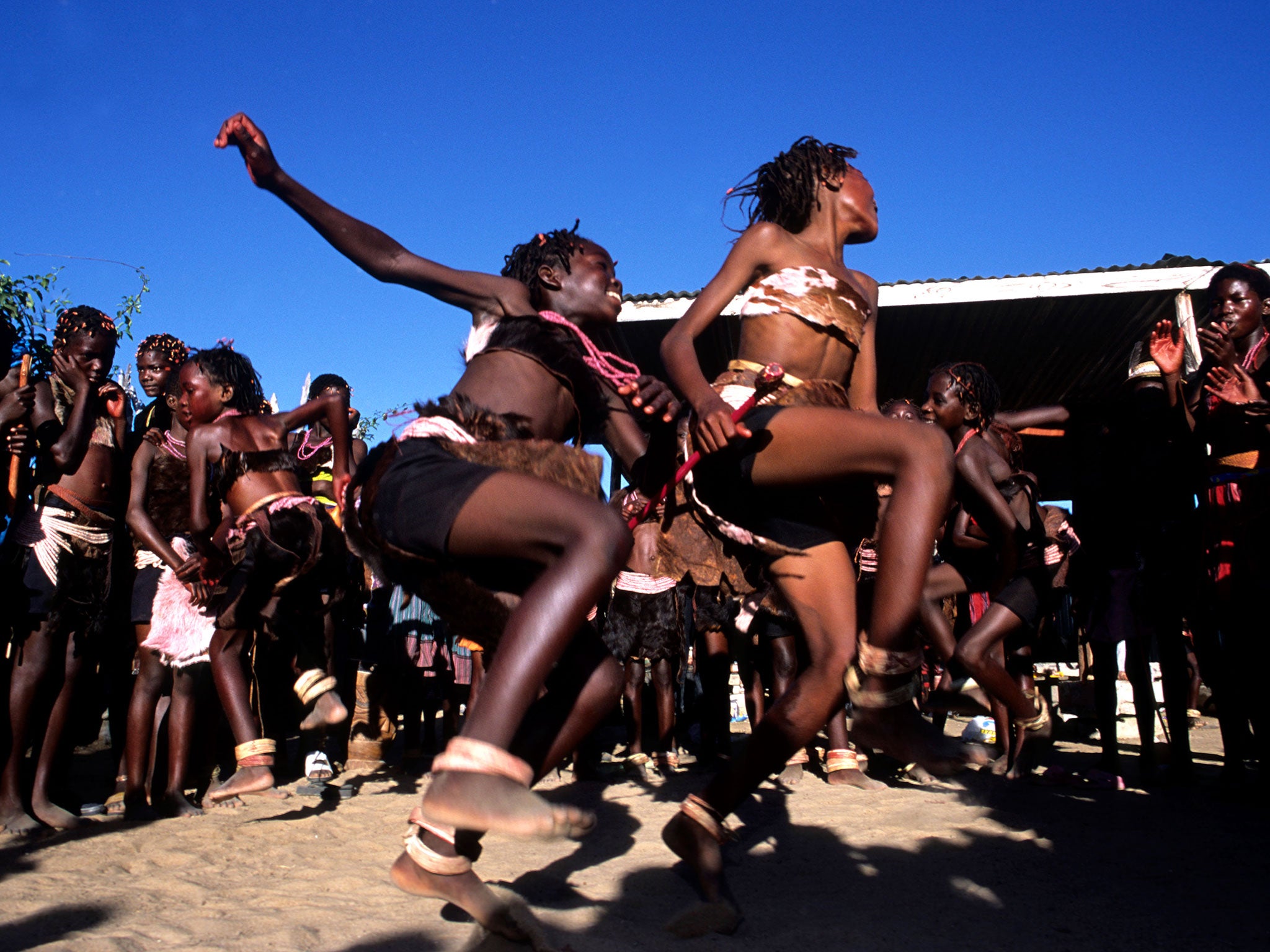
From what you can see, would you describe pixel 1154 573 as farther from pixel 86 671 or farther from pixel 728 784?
pixel 86 671

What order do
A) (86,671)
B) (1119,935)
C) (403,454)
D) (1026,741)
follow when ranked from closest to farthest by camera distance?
1. (403,454)
2. (1119,935)
3. (1026,741)
4. (86,671)

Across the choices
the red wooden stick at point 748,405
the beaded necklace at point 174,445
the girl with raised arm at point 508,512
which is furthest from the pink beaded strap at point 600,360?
the beaded necklace at point 174,445

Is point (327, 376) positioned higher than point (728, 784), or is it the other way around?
point (327, 376)

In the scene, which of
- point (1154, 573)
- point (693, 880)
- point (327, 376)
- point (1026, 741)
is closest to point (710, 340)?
point (327, 376)

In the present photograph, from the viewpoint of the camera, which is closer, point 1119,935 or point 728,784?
point 1119,935

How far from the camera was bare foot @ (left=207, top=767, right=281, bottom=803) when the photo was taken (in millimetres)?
3713

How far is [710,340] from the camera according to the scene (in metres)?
9.70

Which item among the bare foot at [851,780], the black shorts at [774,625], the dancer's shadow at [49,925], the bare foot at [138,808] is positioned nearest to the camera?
the dancer's shadow at [49,925]

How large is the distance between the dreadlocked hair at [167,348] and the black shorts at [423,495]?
416 cm

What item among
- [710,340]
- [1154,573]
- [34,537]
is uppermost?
[710,340]

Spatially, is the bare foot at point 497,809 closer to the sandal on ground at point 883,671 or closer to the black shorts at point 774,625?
the sandal on ground at point 883,671

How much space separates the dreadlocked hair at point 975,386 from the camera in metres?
5.10

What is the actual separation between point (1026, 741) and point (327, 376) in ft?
17.0

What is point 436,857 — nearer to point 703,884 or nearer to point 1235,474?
point 703,884
